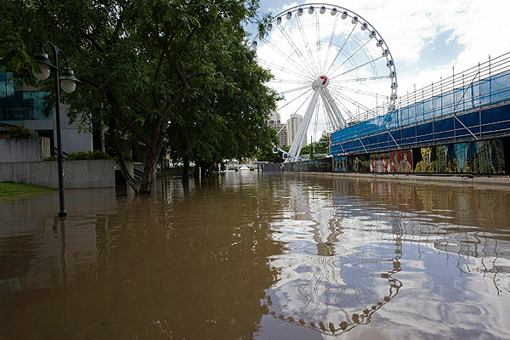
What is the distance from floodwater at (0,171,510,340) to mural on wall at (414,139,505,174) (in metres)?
14.7

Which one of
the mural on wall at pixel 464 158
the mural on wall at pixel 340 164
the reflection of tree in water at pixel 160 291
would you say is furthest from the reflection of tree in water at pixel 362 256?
the mural on wall at pixel 340 164

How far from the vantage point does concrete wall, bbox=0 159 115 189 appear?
22.0 m

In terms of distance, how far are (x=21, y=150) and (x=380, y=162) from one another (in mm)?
29810

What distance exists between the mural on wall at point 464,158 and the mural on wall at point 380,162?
4.45 metres

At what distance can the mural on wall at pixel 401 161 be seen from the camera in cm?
2739

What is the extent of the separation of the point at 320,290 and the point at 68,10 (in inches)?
462

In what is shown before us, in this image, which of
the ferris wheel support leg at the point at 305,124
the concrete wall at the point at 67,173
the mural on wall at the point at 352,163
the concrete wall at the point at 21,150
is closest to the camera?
the concrete wall at the point at 67,173

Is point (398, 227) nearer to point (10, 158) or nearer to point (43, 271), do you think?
point (43, 271)

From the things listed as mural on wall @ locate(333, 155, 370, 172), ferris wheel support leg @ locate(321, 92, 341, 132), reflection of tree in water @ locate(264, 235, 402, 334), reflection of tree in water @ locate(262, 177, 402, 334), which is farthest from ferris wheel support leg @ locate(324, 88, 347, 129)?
reflection of tree in water @ locate(264, 235, 402, 334)

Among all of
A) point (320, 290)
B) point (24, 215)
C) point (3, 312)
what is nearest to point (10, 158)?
point (24, 215)

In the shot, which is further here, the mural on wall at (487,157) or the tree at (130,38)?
the mural on wall at (487,157)

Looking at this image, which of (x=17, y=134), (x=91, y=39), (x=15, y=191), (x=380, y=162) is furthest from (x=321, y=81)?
(x=15, y=191)

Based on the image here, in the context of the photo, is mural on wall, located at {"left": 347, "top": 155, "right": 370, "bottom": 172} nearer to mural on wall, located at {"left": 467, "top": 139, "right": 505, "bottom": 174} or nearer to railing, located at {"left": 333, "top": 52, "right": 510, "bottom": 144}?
railing, located at {"left": 333, "top": 52, "right": 510, "bottom": 144}

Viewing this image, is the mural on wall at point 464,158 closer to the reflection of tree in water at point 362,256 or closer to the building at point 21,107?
the reflection of tree in water at point 362,256
